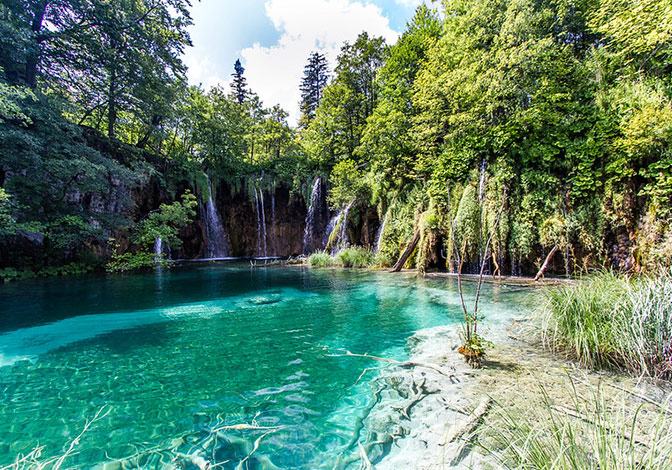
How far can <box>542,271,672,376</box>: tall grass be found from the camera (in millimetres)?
2748

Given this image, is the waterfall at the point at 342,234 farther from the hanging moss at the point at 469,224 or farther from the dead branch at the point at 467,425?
the dead branch at the point at 467,425

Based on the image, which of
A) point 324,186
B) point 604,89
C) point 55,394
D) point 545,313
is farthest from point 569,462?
point 324,186

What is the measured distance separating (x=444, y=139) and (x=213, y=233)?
17.9 metres

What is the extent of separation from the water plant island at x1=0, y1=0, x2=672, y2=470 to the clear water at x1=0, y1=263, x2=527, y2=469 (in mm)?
32

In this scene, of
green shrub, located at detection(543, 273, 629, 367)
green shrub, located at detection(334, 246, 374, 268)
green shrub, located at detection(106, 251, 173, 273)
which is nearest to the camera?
green shrub, located at detection(543, 273, 629, 367)

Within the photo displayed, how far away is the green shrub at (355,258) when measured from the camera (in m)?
13.7

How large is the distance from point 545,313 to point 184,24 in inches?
725

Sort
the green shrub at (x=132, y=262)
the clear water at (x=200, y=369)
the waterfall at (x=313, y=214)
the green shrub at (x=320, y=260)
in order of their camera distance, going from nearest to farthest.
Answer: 1. the clear water at (x=200, y=369)
2. the green shrub at (x=132, y=262)
3. the green shrub at (x=320, y=260)
4. the waterfall at (x=313, y=214)

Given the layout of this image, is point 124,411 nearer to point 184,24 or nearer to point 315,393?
point 315,393

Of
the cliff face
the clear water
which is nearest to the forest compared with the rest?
the clear water

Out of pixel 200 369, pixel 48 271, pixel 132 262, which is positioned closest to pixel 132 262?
pixel 132 262

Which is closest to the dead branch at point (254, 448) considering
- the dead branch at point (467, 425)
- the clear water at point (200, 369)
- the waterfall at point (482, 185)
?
the clear water at point (200, 369)

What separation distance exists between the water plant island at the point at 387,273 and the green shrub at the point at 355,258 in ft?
0.36

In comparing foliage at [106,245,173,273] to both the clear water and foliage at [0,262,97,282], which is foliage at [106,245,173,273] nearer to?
foliage at [0,262,97,282]
